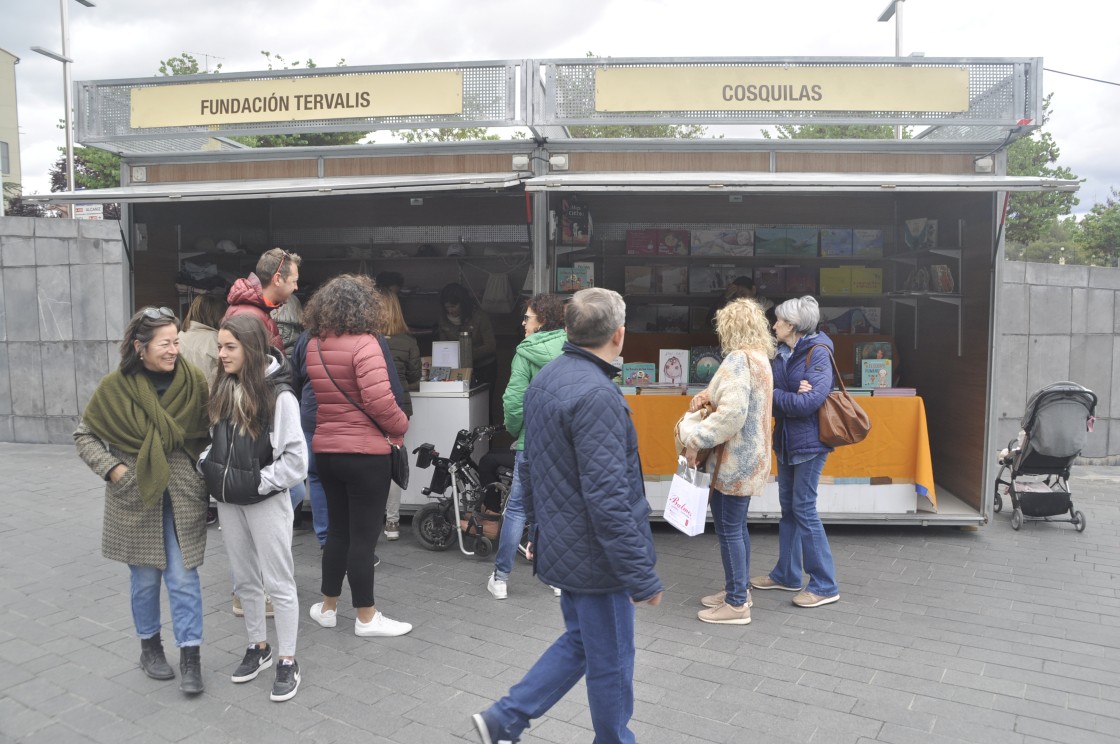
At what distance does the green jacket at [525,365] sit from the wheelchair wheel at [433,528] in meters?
1.09

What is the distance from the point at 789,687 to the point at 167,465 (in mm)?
2860

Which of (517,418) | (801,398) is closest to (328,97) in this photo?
(517,418)

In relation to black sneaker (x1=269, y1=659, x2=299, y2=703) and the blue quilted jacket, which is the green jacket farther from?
the blue quilted jacket

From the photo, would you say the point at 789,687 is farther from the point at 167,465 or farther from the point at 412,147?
the point at 412,147

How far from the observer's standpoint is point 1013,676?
388cm

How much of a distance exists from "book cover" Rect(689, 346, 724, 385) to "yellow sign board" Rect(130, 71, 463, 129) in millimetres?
2567

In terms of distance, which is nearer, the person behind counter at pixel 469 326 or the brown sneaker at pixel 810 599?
the brown sneaker at pixel 810 599

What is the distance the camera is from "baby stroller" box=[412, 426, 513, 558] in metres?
5.64

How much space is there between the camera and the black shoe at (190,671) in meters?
3.60

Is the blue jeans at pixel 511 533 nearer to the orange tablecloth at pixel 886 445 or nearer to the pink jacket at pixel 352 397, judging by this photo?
the pink jacket at pixel 352 397

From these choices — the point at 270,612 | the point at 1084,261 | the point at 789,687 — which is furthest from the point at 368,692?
the point at 1084,261

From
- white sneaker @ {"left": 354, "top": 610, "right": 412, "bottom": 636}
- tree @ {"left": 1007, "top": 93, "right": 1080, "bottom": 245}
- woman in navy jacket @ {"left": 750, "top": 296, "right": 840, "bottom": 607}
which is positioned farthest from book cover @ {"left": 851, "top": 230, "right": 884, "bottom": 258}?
tree @ {"left": 1007, "top": 93, "right": 1080, "bottom": 245}

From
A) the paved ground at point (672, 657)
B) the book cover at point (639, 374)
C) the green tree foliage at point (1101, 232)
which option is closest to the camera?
the paved ground at point (672, 657)

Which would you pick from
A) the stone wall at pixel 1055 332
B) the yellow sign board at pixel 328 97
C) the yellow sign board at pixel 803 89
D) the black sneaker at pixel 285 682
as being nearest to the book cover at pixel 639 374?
the yellow sign board at pixel 803 89
